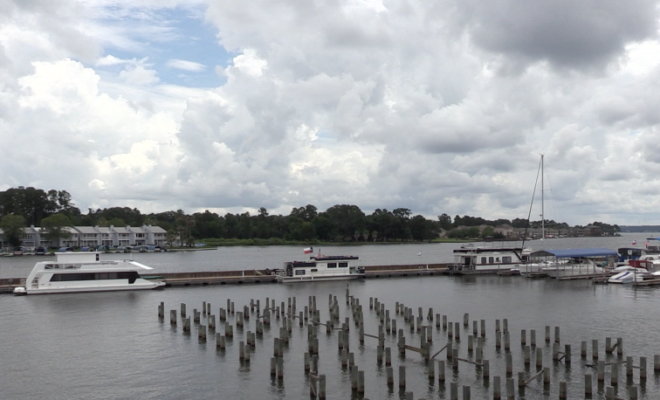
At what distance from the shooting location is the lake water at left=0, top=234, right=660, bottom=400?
3212 centimetres

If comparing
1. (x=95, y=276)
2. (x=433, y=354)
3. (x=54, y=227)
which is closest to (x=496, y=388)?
(x=433, y=354)

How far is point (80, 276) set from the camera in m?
68.9

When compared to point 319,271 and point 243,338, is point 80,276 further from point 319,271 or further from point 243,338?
point 243,338

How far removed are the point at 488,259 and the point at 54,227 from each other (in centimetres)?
13665

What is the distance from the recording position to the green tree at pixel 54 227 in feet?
603

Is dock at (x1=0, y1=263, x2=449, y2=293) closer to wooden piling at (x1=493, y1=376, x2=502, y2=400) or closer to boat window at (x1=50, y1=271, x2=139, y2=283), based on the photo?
boat window at (x1=50, y1=271, x2=139, y2=283)

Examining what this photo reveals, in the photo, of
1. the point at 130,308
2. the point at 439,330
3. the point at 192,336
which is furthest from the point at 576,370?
the point at 130,308

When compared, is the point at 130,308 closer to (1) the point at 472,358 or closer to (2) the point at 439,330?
(2) the point at 439,330

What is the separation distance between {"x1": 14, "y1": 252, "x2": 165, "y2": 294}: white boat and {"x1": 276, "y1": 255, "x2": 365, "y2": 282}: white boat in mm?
17057

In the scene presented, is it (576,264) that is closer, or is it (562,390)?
(562,390)

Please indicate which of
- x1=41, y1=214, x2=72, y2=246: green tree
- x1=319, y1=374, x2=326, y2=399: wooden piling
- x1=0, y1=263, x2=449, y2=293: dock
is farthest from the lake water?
x1=41, y1=214, x2=72, y2=246: green tree

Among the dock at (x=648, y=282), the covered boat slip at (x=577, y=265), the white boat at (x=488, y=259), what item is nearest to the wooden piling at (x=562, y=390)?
the dock at (x=648, y=282)

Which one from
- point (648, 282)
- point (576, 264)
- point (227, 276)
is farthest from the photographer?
point (576, 264)

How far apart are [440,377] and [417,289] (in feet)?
141
